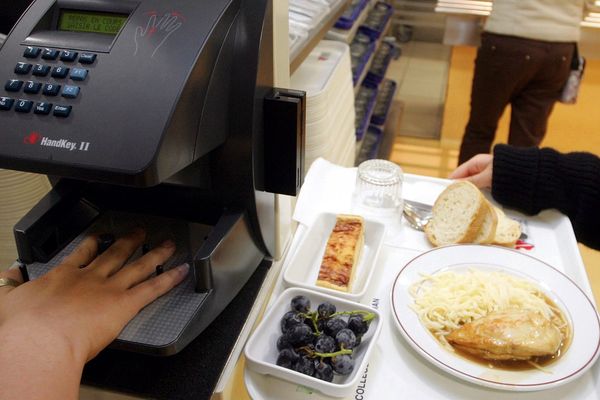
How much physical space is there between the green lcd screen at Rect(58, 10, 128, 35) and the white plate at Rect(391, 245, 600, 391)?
560 mm

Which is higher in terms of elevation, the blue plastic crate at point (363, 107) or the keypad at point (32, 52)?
the keypad at point (32, 52)

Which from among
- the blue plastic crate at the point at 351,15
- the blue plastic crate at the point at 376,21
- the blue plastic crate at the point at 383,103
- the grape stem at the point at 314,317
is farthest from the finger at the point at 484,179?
the blue plastic crate at the point at 383,103

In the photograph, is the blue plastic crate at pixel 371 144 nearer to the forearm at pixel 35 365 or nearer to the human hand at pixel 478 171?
the human hand at pixel 478 171

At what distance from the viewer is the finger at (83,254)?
0.69 metres

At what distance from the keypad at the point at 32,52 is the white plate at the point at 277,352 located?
0.44m

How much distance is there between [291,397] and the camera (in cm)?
69

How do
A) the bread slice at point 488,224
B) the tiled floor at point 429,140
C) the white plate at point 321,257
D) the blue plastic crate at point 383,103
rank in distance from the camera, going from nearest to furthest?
the white plate at point 321,257, the bread slice at point 488,224, the blue plastic crate at point 383,103, the tiled floor at point 429,140

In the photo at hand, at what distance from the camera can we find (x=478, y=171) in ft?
4.15

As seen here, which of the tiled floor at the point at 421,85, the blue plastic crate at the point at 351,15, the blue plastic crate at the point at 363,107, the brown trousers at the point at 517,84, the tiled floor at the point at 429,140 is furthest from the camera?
the tiled floor at the point at 421,85

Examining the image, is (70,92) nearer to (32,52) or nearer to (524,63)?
(32,52)

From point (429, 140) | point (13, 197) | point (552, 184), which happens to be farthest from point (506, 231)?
point (429, 140)

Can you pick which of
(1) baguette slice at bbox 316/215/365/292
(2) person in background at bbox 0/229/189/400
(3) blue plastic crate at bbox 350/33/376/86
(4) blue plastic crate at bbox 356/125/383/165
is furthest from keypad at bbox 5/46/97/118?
(4) blue plastic crate at bbox 356/125/383/165

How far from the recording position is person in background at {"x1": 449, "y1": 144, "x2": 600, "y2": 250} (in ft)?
3.54

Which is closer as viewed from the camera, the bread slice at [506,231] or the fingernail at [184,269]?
the fingernail at [184,269]
